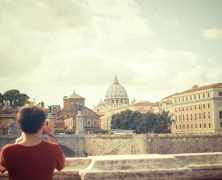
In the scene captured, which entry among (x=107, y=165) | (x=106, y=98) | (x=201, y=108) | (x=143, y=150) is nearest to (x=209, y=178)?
(x=107, y=165)

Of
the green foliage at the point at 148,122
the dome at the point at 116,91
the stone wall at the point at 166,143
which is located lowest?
the stone wall at the point at 166,143

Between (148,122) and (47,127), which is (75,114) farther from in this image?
(47,127)

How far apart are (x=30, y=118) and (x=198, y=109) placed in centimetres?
7228

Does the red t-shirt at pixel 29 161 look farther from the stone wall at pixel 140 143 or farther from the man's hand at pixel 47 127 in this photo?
the stone wall at pixel 140 143

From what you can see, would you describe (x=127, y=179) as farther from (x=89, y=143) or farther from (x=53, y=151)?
(x=89, y=143)

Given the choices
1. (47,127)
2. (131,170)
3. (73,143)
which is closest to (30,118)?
(47,127)

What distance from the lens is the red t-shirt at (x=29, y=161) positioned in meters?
2.88

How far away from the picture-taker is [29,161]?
288cm

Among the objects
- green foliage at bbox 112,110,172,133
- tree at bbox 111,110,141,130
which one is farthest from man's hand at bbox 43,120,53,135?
tree at bbox 111,110,141,130

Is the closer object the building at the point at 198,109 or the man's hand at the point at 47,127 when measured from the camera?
the man's hand at the point at 47,127

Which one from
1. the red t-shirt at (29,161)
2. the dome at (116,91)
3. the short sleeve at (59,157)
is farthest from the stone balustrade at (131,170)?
the dome at (116,91)

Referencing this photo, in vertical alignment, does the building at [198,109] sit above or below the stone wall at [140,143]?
above

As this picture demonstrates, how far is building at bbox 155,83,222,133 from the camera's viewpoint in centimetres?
6838

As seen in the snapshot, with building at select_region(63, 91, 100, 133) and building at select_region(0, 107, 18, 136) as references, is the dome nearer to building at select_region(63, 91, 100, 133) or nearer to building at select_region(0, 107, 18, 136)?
building at select_region(63, 91, 100, 133)
